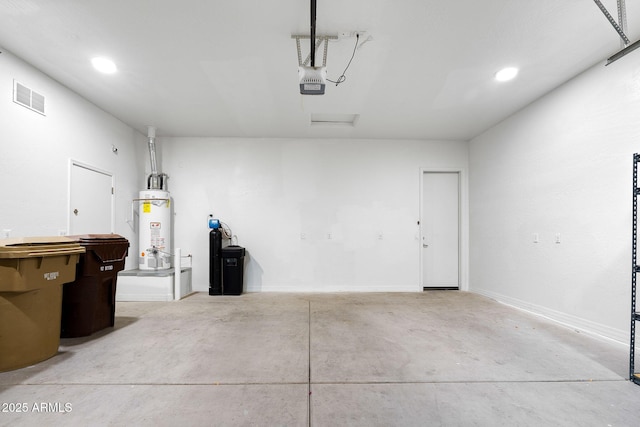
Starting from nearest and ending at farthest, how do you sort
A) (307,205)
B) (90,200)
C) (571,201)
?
1. (571,201)
2. (90,200)
3. (307,205)

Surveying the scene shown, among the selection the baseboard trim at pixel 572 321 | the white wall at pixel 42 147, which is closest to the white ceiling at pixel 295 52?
the white wall at pixel 42 147

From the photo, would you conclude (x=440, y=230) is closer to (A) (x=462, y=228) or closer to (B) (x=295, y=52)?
(A) (x=462, y=228)

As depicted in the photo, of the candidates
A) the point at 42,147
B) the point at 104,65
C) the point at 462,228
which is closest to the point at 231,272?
the point at 42,147

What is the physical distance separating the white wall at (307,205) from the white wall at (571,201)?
4.46ft

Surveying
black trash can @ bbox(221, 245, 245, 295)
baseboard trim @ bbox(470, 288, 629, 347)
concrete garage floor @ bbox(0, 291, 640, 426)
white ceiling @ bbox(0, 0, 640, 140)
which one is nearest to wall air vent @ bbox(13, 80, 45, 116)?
white ceiling @ bbox(0, 0, 640, 140)

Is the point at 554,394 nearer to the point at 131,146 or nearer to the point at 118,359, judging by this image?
the point at 118,359

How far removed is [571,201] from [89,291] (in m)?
5.52

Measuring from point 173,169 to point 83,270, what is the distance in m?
3.00

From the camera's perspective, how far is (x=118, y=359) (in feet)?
8.10

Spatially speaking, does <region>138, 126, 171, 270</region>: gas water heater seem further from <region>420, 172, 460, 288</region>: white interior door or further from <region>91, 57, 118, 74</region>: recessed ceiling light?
<region>420, 172, 460, 288</region>: white interior door

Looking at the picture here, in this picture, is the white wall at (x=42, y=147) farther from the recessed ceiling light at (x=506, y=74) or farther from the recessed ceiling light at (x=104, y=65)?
the recessed ceiling light at (x=506, y=74)

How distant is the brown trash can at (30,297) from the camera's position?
7.05 feet

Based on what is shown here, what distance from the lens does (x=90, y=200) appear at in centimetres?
412

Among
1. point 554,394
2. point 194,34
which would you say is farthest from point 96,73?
point 554,394
